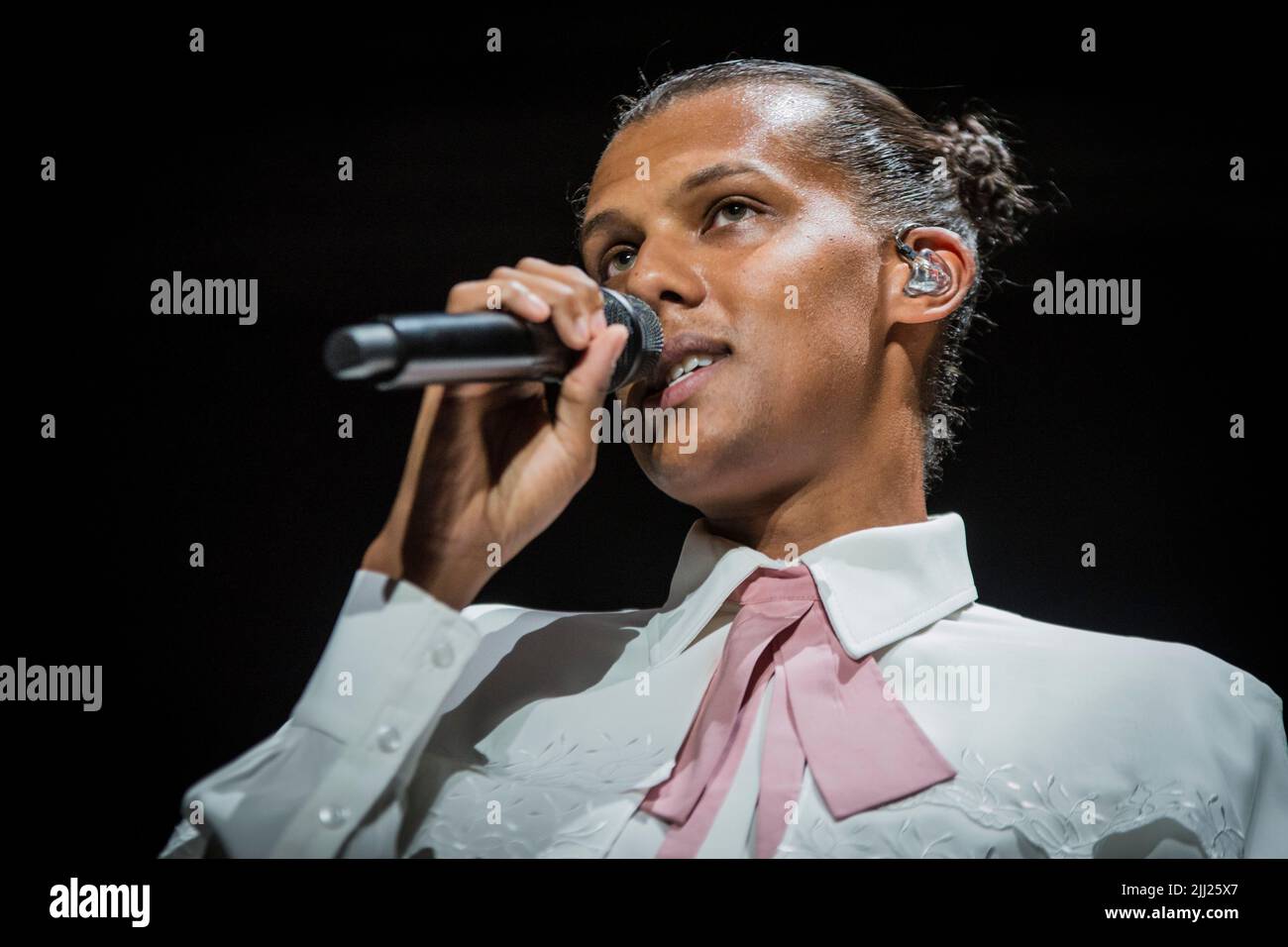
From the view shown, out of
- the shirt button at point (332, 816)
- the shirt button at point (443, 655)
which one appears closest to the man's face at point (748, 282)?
the shirt button at point (443, 655)

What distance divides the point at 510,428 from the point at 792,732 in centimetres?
49

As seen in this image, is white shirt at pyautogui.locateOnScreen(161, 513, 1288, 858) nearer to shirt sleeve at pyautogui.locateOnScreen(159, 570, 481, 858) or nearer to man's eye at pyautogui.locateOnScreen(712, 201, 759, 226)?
shirt sleeve at pyautogui.locateOnScreen(159, 570, 481, 858)

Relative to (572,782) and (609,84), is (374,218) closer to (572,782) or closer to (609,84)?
(609,84)

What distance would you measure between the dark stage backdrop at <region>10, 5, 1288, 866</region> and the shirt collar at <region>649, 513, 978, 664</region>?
37cm

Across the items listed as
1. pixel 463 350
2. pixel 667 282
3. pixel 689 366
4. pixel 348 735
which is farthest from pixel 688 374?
pixel 348 735

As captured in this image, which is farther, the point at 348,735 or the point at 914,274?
the point at 914,274

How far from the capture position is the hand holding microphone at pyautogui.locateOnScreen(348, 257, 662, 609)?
152cm

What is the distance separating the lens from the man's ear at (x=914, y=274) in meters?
1.94

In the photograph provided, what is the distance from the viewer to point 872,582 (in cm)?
179

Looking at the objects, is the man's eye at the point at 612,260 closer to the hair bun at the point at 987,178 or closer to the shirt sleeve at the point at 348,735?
A: the hair bun at the point at 987,178

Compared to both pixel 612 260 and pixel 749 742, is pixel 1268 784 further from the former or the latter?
pixel 612 260

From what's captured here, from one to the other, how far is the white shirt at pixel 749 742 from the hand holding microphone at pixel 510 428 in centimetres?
7

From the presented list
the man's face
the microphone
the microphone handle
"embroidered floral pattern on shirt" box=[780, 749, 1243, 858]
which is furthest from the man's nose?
"embroidered floral pattern on shirt" box=[780, 749, 1243, 858]

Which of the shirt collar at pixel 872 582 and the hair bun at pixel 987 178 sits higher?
the hair bun at pixel 987 178
